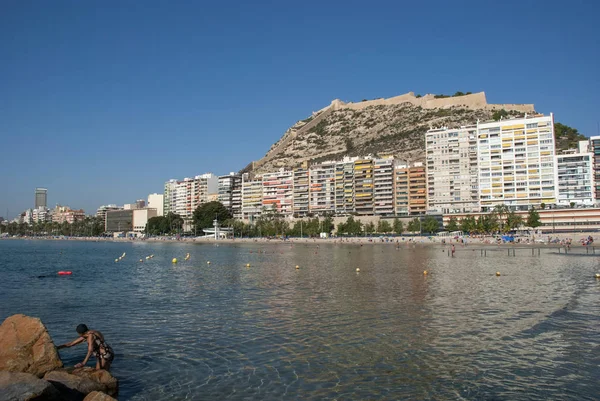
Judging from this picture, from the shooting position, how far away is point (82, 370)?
11508mm

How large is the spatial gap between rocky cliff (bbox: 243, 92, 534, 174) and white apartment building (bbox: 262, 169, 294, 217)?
18.7 m

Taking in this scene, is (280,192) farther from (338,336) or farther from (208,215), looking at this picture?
(338,336)

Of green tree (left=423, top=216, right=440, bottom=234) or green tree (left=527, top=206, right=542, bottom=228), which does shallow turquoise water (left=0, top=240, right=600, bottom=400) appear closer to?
green tree (left=527, top=206, right=542, bottom=228)

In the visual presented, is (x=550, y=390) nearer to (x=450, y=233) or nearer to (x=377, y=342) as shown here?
(x=377, y=342)

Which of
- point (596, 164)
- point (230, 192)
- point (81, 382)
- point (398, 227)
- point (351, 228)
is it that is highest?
point (596, 164)

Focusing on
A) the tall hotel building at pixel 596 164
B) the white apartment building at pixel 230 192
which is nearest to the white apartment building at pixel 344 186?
the white apartment building at pixel 230 192

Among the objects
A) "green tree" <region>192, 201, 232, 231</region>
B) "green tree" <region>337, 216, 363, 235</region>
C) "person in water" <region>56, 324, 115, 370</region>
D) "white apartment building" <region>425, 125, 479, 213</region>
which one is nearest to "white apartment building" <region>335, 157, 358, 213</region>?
"green tree" <region>337, 216, 363, 235</region>

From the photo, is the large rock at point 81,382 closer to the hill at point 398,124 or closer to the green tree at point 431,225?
the green tree at point 431,225

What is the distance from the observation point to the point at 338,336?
16062 millimetres

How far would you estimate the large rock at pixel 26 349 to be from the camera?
37.2 ft

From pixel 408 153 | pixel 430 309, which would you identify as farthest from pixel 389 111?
pixel 430 309

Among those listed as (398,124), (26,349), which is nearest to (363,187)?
(398,124)

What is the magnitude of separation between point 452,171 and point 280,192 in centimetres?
6040

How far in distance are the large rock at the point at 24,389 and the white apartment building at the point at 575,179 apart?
125m
